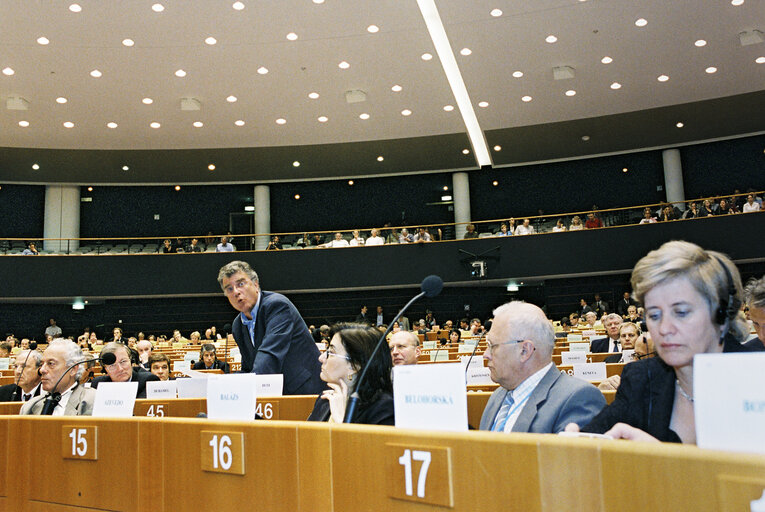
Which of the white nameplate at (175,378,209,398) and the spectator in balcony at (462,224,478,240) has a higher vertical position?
the spectator in balcony at (462,224,478,240)

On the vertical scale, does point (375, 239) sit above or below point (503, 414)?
above

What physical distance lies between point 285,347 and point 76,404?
3.49 feet

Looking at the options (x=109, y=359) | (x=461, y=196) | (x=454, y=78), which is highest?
(x=454, y=78)

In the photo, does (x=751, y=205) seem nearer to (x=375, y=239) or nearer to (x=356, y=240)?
(x=375, y=239)

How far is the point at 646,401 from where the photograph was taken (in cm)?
170

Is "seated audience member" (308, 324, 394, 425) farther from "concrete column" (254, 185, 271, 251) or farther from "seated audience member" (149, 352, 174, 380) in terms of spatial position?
"concrete column" (254, 185, 271, 251)

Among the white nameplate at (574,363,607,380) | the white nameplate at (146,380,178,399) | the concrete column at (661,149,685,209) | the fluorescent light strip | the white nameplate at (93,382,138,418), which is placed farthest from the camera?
the concrete column at (661,149,685,209)

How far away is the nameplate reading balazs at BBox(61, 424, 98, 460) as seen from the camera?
192 centimetres

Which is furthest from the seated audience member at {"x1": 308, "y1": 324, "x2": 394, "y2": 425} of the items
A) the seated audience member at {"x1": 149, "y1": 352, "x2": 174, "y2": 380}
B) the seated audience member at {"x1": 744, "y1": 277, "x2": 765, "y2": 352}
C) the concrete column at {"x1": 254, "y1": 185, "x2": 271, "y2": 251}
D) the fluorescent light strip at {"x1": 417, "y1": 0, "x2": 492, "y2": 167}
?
the concrete column at {"x1": 254, "y1": 185, "x2": 271, "y2": 251}

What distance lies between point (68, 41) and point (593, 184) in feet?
41.9

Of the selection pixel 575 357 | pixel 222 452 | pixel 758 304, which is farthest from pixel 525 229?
pixel 222 452

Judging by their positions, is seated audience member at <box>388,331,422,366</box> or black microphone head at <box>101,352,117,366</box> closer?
black microphone head at <box>101,352,117,366</box>

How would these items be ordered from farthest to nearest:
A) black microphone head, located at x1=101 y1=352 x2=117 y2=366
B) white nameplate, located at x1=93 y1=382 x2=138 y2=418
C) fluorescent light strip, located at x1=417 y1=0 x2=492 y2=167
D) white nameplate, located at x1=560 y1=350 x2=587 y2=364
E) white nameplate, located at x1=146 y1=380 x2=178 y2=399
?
fluorescent light strip, located at x1=417 y1=0 x2=492 y2=167, white nameplate, located at x1=560 y1=350 x2=587 y2=364, white nameplate, located at x1=146 y1=380 x2=178 y2=399, black microphone head, located at x1=101 y1=352 x2=117 y2=366, white nameplate, located at x1=93 y1=382 x2=138 y2=418

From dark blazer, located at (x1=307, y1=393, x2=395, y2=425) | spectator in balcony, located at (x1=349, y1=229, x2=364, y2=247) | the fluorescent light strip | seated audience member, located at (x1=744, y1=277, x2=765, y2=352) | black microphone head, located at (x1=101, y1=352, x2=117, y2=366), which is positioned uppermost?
the fluorescent light strip
